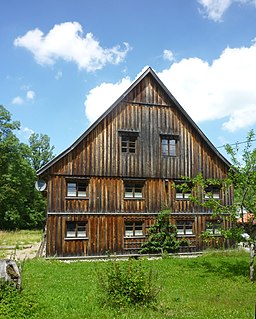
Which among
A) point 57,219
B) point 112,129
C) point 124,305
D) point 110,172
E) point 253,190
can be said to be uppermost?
point 112,129

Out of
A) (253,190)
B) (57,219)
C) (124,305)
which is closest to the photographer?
(124,305)

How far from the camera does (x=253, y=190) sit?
1670 cm

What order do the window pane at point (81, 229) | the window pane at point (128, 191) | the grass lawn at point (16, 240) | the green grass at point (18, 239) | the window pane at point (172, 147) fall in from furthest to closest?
the green grass at point (18, 239) < the grass lawn at point (16, 240) < the window pane at point (172, 147) < the window pane at point (128, 191) < the window pane at point (81, 229)

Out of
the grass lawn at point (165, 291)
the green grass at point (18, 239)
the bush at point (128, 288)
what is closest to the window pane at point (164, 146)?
the grass lawn at point (165, 291)

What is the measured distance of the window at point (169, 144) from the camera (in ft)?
84.8

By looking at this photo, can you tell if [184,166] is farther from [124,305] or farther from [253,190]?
[124,305]

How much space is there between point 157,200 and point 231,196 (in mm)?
5980

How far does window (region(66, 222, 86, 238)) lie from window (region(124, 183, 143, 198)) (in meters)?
3.44

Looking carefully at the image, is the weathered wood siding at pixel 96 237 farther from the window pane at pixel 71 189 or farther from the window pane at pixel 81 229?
the window pane at pixel 71 189

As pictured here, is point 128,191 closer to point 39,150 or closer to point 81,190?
point 81,190

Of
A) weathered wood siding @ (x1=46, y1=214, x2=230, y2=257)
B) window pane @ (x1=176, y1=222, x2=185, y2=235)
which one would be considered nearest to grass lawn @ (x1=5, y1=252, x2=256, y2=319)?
weathered wood siding @ (x1=46, y1=214, x2=230, y2=257)

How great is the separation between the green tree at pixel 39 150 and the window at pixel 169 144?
5265cm

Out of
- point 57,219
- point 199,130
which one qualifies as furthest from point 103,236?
point 199,130

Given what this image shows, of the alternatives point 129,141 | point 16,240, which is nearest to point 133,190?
point 129,141
